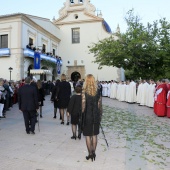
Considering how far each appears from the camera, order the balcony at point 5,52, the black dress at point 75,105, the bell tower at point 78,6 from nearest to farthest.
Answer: the black dress at point 75,105
the balcony at point 5,52
the bell tower at point 78,6

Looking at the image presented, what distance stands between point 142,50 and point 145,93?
6.51 metres

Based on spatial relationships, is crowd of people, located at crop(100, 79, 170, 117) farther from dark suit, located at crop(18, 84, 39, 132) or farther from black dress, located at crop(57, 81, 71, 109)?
dark suit, located at crop(18, 84, 39, 132)

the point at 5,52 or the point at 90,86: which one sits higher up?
the point at 5,52

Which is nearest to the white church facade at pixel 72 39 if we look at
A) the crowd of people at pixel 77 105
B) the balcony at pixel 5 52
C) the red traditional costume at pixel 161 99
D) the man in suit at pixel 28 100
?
the balcony at pixel 5 52

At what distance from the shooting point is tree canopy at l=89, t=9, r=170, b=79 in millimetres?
20391

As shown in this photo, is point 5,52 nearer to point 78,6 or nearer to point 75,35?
point 75,35

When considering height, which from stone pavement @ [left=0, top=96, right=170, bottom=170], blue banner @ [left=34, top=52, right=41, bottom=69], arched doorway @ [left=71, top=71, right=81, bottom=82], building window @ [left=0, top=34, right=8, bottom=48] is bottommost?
stone pavement @ [left=0, top=96, right=170, bottom=170]

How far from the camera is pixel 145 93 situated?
15.2 m

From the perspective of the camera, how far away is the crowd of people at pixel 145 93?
1109cm

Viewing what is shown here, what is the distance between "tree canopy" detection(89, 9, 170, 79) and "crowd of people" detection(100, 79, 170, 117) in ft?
8.77

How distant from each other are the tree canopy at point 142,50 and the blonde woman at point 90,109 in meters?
15.9

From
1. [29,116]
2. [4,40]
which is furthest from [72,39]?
[29,116]

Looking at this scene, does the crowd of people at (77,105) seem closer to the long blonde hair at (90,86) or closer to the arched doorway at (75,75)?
the long blonde hair at (90,86)

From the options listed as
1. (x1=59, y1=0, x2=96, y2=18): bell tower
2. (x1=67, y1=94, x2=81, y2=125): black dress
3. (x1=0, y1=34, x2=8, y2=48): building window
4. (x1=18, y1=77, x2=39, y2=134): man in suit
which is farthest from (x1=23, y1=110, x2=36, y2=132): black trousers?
(x1=59, y1=0, x2=96, y2=18): bell tower
